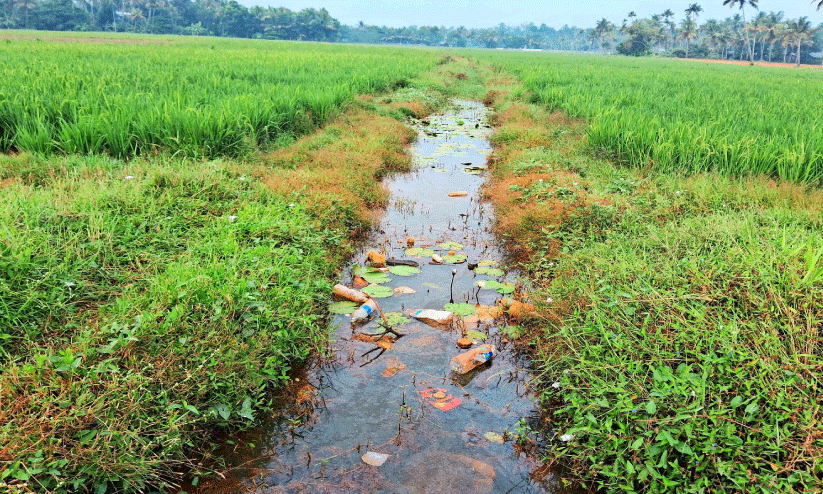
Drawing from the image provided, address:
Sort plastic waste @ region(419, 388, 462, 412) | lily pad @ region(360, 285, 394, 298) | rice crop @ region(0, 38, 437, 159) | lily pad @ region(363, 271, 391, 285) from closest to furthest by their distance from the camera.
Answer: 1. plastic waste @ region(419, 388, 462, 412)
2. lily pad @ region(360, 285, 394, 298)
3. lily pad @ region(363, 271, 391, 285)
4. rice crop @ region(0, 38, 437, 159)

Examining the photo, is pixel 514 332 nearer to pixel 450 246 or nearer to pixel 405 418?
pixel 405 418

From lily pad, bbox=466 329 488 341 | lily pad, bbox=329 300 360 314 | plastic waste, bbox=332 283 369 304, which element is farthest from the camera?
plastic waste, bbox=332 283 369 304

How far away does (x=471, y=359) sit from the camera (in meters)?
3.16

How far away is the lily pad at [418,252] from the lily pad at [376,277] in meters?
0.54

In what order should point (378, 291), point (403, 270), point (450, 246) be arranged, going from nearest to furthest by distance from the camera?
point (378, 291), point (403, 270), point (450, 246)

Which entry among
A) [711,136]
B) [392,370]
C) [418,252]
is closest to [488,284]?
[418,252]

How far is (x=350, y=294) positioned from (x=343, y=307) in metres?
0.13

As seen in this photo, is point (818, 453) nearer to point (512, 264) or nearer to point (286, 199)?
point (512, 264)

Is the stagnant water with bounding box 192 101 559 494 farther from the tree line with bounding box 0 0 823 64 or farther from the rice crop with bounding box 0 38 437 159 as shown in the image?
the tree line with bounding box 0 0 823 64

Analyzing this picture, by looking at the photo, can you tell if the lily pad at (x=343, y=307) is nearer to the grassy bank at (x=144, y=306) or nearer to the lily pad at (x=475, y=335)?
the grassy bank at (x=144, y=306)

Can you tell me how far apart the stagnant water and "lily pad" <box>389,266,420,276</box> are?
2.8 inches

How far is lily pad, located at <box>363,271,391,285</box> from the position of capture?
4.25m

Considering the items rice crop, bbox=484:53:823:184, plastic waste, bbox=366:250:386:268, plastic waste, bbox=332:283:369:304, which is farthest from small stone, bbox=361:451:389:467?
rice crop, bbox=484:53:823:184

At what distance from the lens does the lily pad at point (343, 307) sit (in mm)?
3756
